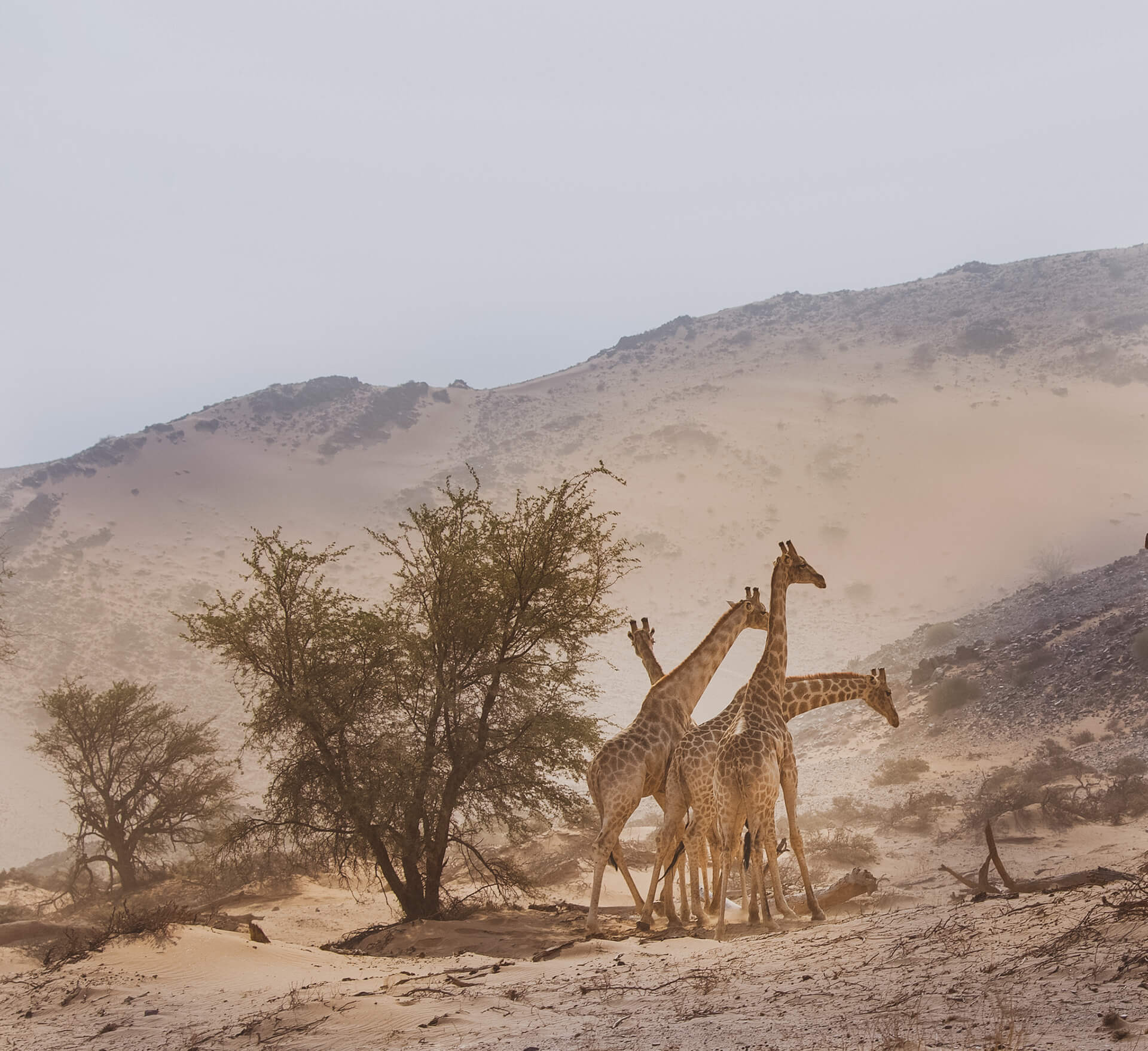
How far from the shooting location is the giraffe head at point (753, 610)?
1426cm

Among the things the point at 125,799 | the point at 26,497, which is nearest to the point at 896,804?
the point at 125,799

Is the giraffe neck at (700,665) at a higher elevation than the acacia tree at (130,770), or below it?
higher

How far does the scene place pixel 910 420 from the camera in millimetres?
95125

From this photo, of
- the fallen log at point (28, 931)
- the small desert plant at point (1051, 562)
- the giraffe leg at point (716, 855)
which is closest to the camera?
the giraffe leg at point (716, 855)

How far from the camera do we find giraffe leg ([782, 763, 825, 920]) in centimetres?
1109

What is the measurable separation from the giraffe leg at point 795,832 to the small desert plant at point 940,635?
3889cm

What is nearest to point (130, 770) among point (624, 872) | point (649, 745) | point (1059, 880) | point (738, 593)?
point (624, 872)

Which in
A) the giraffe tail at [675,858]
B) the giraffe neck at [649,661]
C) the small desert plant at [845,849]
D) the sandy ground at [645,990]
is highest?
the giraffe neck at [649,661]

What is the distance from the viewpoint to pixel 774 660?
40.7 ft

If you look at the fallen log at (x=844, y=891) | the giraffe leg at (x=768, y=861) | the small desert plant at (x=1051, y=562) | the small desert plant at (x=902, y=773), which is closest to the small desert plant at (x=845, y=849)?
the fallen log at (x=844, y=891)

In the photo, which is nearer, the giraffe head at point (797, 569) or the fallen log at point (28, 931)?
the giraffe head at point (797, 569)

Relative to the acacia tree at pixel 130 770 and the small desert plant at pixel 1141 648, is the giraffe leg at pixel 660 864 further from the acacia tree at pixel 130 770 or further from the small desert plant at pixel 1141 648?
the small desert plant at pixel 1141 648

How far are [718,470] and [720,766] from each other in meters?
81.8

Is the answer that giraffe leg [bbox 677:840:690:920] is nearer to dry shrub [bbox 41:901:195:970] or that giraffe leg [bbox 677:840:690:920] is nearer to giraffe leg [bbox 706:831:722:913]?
giraffe leg [bbox 706:831:722:913]
